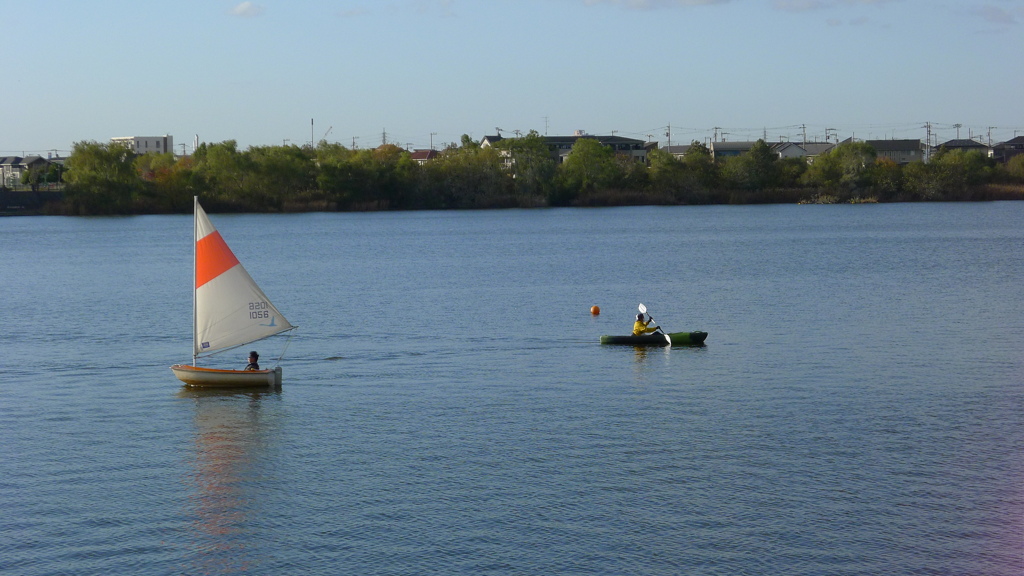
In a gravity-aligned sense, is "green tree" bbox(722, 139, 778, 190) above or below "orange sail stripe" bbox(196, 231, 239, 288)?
above

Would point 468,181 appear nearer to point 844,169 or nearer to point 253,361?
point 844,169

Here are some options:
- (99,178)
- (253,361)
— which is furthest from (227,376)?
(99,178)

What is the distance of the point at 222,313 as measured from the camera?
3534 centimetres

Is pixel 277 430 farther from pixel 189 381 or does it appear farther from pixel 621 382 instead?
pixel 621 382

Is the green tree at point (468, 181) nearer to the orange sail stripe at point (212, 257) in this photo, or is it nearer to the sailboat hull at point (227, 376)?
the orange sail stripe at point (212, 257)

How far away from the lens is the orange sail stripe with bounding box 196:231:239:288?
114 feet

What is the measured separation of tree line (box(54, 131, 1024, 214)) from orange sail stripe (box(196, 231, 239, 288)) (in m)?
149

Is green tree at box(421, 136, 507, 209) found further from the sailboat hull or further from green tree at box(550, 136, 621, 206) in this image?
the sailboat hull

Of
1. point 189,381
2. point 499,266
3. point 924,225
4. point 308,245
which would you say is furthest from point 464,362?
point 924,225

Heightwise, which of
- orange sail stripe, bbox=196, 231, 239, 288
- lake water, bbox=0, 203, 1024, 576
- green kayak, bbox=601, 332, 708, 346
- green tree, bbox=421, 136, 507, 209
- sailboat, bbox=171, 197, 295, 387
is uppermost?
green tree, bbox=421, 136, 507, 209

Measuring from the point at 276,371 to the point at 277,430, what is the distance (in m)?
4.86

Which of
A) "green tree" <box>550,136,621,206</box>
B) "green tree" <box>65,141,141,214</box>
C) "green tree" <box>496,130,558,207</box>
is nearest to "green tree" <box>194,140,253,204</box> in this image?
"green tree" <box>65,141,141,214</box>

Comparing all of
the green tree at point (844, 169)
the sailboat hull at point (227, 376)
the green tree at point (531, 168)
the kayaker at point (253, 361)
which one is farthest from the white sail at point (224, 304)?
the green tree at point (844, 169)

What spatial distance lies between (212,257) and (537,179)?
515 feet
